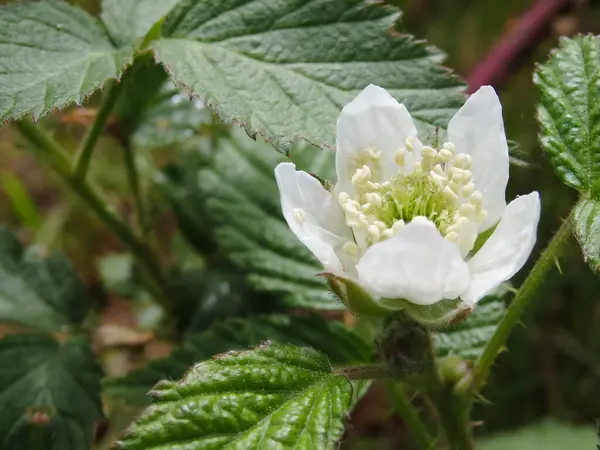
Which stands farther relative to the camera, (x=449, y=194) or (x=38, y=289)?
(x=38, y=289)

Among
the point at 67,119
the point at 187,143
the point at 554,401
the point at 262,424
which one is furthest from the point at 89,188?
the point at 554,401

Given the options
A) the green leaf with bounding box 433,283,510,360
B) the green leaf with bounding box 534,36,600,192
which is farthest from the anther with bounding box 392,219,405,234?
the green leaf with bounding box 433,283,510,360

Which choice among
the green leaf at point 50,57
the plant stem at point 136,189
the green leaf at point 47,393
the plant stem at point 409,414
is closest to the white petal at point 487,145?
the plant stem at point 409,414

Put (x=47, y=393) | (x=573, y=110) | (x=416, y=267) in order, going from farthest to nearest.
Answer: (x=47, y=393) < (x=573, y=110) < (x=416, y=267)

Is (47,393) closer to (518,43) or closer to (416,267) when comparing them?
(416,267)

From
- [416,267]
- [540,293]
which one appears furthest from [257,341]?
[540,293]

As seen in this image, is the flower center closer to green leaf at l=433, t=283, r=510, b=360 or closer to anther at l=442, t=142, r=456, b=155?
anther at l=442, t=142, r=456, b=155

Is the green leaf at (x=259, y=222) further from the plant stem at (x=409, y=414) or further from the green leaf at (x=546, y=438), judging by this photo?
the green leaf at (x=546, y=438)
